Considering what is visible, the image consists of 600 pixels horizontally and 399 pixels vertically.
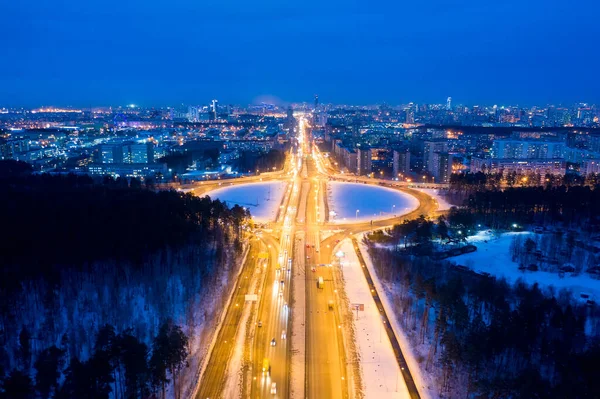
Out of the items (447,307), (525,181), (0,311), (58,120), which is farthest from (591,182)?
(58,120)

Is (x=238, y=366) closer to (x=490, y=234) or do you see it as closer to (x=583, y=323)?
(x=583, y=323)

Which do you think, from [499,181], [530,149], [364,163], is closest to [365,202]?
[499,181]

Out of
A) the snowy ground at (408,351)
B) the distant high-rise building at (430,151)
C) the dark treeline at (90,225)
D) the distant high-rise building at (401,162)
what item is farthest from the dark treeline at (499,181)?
the snowy ground at (408,351)

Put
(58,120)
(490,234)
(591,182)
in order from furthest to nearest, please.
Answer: (58,120) < (591,182) < (490,234)

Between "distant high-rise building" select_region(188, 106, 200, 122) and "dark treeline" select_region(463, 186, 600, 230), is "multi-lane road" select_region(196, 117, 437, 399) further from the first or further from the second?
"distant high-rise building" select_region(188, 106, 200, 122)

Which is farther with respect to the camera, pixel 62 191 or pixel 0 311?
pixel 62 191

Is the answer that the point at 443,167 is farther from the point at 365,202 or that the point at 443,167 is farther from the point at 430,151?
the point at 365,202
